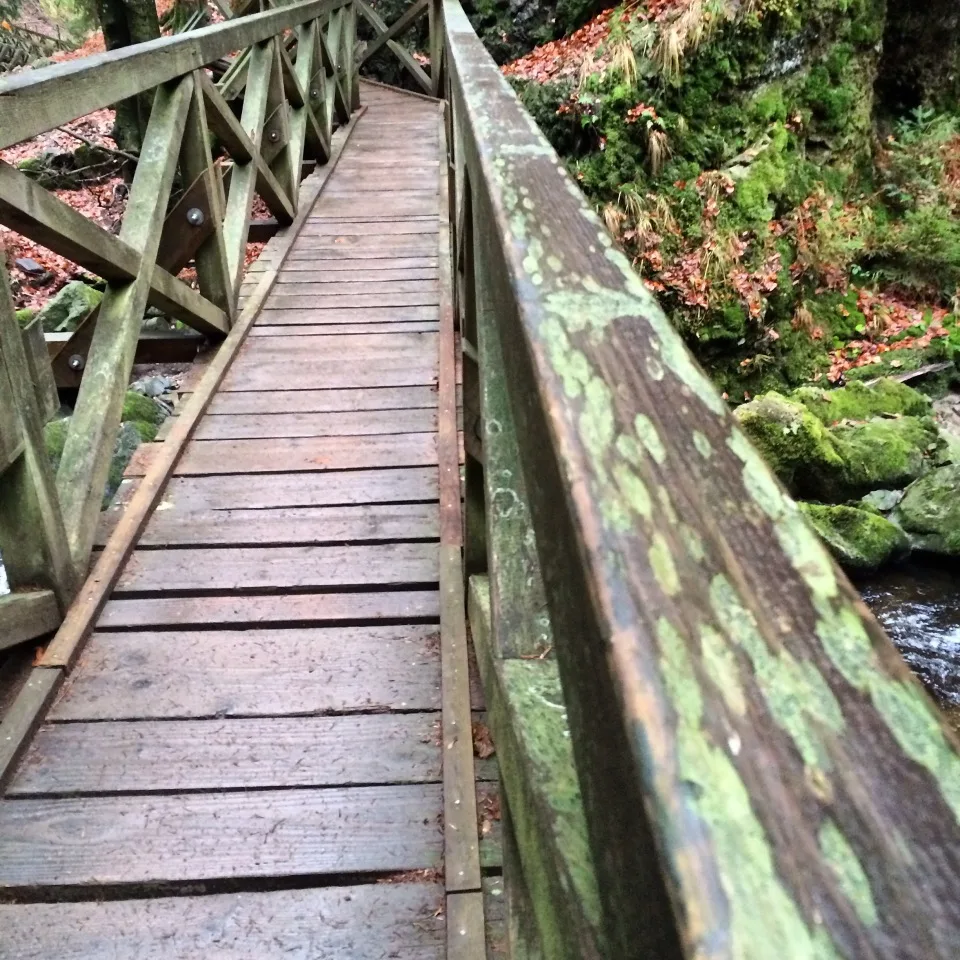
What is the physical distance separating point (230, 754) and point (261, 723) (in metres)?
0.10

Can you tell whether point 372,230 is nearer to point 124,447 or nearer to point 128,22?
point 124,447

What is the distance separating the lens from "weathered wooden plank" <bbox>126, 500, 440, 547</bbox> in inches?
102

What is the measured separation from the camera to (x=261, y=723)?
1952 millimetres

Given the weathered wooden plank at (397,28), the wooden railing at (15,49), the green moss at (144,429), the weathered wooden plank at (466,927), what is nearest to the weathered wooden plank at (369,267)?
the green moss at (144,429)

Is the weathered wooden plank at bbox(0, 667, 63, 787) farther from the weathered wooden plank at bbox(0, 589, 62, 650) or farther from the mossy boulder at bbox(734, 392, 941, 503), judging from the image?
the mossy boulder at bbox(734, 392, 941, 503)

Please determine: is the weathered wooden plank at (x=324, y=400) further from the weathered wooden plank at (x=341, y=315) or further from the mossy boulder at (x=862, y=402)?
the mossy boulder at (x=862, y=402)

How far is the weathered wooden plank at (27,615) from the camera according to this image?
1.98 metres

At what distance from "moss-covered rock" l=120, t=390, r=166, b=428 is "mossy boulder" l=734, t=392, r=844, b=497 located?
13.2ft

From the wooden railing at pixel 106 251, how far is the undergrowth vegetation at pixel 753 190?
407cm

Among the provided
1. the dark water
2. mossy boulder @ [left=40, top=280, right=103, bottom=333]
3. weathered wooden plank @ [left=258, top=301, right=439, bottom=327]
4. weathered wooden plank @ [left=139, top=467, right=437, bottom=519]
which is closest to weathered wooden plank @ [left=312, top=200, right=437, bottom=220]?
weathered wooden plank @ [left=258, top=301, right=439, bottom=327]

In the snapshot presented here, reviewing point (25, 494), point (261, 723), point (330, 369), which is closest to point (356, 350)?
point (330, 369)

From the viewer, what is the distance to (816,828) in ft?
1.22

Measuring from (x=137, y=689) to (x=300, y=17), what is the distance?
4.90m

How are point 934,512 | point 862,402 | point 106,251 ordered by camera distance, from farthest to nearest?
point 862,402 < point 934,512 < point 106,251
